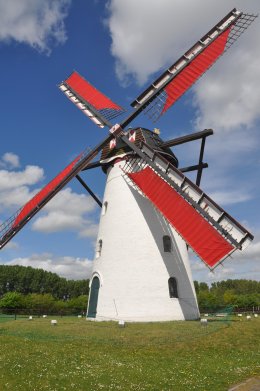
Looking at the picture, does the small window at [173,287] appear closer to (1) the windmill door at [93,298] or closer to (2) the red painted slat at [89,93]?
(1) the windmill door at [93,298]

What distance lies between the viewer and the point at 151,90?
23.3 meters

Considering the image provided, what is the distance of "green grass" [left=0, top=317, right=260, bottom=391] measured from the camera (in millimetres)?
9305

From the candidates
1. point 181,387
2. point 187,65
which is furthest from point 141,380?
point 187,65

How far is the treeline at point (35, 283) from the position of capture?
81500 millimetres

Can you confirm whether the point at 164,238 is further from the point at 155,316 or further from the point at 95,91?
the point at 95,91

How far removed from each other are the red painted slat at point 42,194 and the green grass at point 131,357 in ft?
22.3

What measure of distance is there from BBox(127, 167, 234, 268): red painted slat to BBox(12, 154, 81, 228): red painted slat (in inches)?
171

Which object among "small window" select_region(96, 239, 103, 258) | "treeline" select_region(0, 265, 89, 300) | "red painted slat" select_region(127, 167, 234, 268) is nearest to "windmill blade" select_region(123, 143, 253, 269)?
"red painted slat" select_region(127, 167, 234, 268)

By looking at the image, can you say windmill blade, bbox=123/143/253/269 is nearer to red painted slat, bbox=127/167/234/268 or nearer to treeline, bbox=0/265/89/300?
red painted slat, bbox=127/167/234/268

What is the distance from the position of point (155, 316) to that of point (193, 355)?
7734 mm

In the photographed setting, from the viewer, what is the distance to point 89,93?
27797mm

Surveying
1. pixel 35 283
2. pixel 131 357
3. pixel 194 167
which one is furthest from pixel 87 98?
pixel 35 283

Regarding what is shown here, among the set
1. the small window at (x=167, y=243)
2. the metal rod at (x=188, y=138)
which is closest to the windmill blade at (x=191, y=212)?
the metal rod at (x=188, y=138)

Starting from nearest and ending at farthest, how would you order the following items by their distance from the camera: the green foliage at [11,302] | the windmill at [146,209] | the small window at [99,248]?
the windmill at [146,209]
the small window at [99,248]
the green foliage at [11,302]
